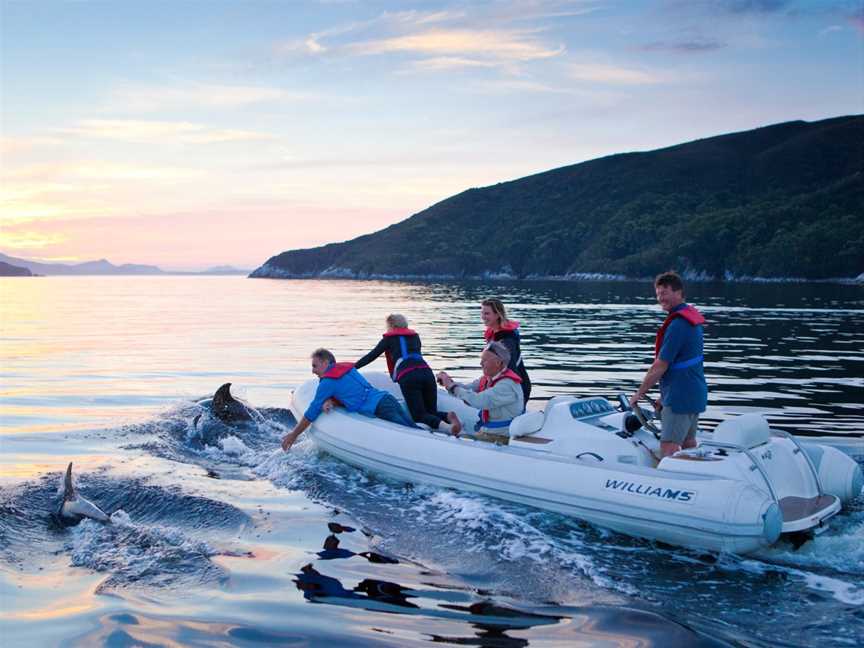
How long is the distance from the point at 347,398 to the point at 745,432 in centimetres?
500

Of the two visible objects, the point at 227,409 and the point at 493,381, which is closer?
the point at 493,381

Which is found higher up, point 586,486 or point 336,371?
point 336,371

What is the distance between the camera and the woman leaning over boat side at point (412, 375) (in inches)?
415

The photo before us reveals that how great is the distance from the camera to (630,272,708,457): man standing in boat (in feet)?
25.1

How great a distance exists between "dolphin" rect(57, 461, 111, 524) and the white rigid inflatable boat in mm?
3142

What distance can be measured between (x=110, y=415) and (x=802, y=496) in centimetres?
1123

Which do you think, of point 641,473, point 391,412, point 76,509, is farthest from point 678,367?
point 76,509

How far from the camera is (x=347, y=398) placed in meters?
10.5

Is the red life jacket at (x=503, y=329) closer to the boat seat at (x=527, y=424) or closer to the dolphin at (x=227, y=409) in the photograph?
the boat seat at (x=527, y=424)


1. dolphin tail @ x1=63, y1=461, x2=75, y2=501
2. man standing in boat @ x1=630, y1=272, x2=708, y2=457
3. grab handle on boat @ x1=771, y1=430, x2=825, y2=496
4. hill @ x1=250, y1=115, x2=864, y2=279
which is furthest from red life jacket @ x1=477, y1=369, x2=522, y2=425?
hill @ x1=250, y1=115, x2=864, y2=279

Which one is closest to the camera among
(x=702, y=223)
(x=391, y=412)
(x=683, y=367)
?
(x=683, y=367)

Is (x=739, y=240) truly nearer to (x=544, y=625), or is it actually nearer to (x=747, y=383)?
(x=747, y=383)

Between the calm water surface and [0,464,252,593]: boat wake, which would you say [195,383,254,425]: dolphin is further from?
[0,464,252,593]: boat wake

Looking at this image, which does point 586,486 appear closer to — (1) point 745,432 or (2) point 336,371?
(1) point 745,432
